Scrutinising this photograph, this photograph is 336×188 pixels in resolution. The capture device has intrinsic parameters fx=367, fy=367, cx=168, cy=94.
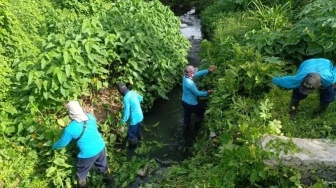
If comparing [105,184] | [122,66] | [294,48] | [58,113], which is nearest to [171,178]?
[105,184]

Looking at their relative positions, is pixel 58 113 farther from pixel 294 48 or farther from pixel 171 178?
pixel 294 48

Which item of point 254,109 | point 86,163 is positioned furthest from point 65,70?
point 254,109

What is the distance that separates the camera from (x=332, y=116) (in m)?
6.64

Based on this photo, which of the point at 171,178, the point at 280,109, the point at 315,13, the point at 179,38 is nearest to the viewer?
the point at 171,178

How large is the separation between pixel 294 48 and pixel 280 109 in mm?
1822

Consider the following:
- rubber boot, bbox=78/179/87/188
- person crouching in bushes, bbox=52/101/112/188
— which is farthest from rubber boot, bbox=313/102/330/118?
rubber boot, bbox=78/179/87/188

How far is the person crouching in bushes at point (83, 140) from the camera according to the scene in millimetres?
6027

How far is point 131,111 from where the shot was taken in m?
7.57

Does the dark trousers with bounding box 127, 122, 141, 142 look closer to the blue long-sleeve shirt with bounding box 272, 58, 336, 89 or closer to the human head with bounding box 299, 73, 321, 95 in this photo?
the blue long-sleeve shirt with bounding box 272, 58, 336, 89

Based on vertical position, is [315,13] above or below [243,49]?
above

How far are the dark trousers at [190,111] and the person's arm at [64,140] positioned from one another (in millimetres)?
2933

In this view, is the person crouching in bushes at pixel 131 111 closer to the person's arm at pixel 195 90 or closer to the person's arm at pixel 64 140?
the person's arm at pixel 195 90

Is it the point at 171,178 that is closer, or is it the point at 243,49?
the point at 171,178

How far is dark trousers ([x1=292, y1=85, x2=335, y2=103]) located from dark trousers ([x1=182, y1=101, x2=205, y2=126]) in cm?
231
